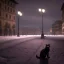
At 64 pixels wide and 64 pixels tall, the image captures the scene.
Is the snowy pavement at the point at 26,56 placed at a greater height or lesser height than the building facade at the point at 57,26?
lesser

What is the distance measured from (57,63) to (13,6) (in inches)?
2310

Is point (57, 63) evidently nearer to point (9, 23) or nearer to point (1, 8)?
point (1, 8)

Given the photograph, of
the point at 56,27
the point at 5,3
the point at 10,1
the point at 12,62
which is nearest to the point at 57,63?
the point at 12,62

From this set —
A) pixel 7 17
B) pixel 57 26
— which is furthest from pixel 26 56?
pixel 57 26

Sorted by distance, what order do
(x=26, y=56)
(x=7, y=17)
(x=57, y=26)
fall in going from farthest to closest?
1. (x=57, y=26)
2. (x=7, y=17)
3. (x=26, y=56)

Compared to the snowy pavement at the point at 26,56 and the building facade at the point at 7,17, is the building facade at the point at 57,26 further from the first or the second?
the snowy pavement at the point at 26,56

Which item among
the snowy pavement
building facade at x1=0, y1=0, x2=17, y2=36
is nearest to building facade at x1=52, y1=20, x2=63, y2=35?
building facade at x1=0, y1=0, x2=17, y2=36

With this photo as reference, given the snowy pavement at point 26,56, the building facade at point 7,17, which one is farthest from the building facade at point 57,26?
the snowy pavement at point 26,56

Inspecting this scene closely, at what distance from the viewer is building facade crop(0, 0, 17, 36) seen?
5469 centimetres

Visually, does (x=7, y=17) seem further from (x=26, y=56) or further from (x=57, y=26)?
(x=26, y=56)

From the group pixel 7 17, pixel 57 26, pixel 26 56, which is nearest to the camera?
pixel 26 56

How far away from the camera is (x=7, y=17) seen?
60.2 metres

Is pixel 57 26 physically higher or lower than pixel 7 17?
lower

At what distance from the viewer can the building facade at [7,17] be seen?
2153 inches
